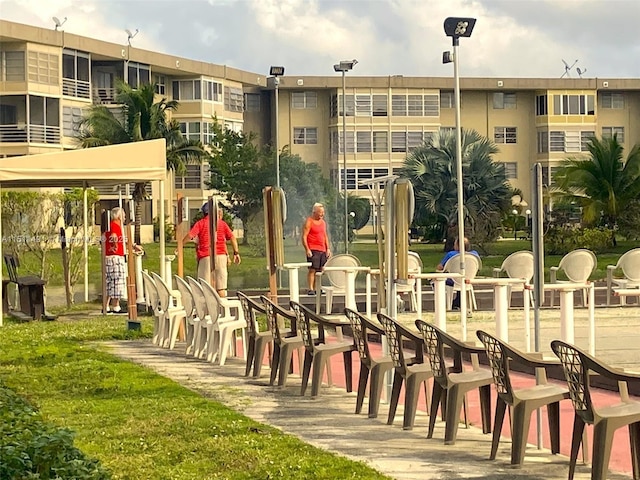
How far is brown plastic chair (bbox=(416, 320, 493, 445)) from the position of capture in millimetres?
9320

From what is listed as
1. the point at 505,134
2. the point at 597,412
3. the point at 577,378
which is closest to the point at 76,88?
the point at 505,134

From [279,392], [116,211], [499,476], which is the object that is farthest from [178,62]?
[499,476]

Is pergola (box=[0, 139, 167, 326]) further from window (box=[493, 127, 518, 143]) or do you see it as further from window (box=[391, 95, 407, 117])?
window (box=[493, 127, 518, 143])

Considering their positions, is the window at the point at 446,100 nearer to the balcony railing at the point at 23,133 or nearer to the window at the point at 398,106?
the window at the point at 398,106

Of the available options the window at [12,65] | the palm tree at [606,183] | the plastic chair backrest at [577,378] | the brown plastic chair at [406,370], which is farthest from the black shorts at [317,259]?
the window at [12,65]

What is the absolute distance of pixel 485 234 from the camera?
51.1 m

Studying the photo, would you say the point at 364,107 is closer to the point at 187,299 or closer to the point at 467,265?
the point at 467,265

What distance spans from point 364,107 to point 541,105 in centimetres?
1094

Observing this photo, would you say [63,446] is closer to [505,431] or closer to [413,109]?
[505,431]

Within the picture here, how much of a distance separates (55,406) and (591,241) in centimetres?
3778

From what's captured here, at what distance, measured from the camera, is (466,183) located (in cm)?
5219

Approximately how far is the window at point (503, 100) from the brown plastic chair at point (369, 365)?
67319mm

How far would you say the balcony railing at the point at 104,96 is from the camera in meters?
65.4

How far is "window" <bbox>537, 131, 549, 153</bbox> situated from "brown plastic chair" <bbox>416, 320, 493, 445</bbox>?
227 ft
